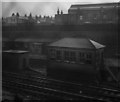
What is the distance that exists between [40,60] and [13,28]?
7.73 m

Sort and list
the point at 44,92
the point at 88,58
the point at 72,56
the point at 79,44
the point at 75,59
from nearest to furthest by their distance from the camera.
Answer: the point at 44,92 → the point at 88,58 → the point at 75,59 → the point at 72,56 → the point at 79,44

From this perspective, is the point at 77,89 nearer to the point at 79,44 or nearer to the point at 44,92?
the point at 44,92

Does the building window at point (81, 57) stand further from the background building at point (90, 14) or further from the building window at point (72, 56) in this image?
the background building at point (90, 14)

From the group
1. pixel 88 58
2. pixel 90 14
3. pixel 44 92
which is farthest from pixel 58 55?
pixel 90 14

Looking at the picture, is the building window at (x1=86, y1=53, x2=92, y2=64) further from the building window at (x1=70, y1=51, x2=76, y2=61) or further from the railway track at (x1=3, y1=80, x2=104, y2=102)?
the railway track at (x1=3, y1=80, x2=104, y2=102)

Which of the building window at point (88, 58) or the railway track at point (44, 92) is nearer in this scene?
the railway track at point (44, 92)

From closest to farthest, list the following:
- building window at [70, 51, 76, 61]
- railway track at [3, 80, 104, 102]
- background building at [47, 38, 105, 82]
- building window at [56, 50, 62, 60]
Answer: railway track at [3, 80, 104, 102]
background building at [47, 38, 105, 82]
building window at [70, 51, 76, 61]
building window at [56, 50, 62, 60]

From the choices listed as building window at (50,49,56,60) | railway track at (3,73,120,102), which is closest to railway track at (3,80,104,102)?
railway track at (3,73,120,102)

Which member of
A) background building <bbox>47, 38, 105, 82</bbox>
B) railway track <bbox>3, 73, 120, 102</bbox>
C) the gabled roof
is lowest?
railway track <bbox>3, 73, 120, 102</bbox>

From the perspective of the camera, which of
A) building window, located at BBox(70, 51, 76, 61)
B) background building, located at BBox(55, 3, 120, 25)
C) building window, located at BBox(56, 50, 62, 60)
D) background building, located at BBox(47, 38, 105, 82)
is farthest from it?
background building, located at BBox(55, 3, 120, 25)

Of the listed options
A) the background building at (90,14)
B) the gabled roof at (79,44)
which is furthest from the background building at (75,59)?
the background building at (90,14)

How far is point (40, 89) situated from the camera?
10391 millimetres

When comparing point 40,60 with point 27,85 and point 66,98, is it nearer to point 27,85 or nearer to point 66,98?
point 27,85

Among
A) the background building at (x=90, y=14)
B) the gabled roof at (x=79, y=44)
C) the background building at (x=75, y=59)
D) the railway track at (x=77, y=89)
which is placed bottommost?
the railway track at (x=77, y=89)
